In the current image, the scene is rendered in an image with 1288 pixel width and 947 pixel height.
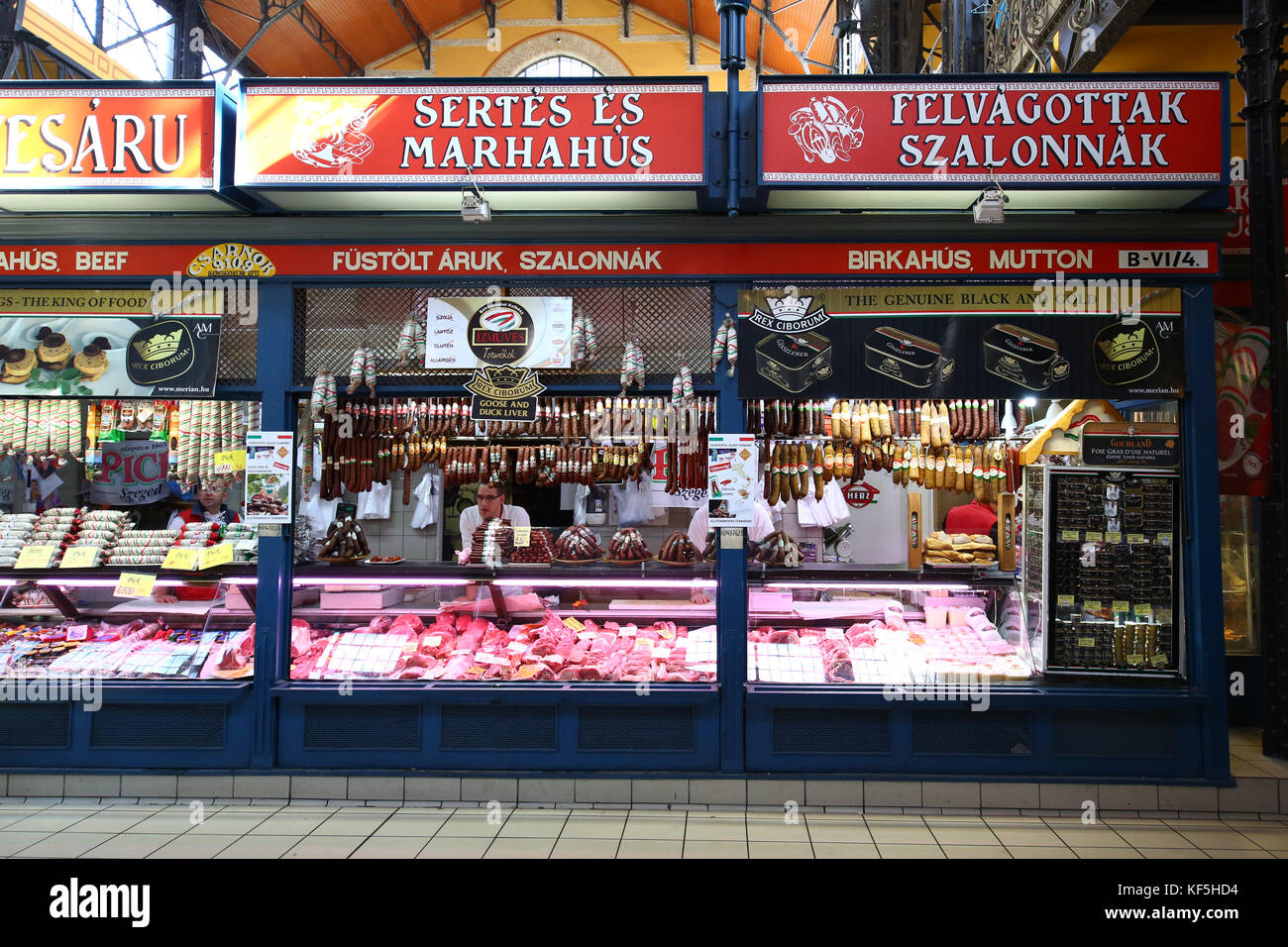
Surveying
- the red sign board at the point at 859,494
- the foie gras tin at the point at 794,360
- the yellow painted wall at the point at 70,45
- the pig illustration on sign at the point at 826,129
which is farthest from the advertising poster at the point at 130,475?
the pig illustration on sign at the point at 826,129

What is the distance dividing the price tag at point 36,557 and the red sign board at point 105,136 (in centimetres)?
218

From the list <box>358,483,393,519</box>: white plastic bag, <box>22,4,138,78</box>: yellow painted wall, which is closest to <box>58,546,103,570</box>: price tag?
<box>358,483,393,519</box>: white plastic bag

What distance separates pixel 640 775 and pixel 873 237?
341 cm

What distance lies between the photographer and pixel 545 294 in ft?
16.4

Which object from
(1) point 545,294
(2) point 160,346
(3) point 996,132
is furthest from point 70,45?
(3) point 996,132

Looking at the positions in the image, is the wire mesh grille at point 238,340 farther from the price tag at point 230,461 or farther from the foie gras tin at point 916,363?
the foie gras tin at point 916,363

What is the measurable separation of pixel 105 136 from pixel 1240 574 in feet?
27.3

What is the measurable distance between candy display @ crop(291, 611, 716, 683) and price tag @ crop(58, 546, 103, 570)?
128cm

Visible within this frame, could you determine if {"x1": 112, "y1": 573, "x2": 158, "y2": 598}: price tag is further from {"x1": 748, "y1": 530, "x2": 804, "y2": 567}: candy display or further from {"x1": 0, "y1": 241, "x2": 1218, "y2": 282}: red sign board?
{"x1": 748, "y1": 530, "x2": 804, "y2": 567}: candy display

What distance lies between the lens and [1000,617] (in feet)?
18.2

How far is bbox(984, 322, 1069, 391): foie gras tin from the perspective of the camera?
4770mm

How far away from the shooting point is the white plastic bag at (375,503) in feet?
36.8

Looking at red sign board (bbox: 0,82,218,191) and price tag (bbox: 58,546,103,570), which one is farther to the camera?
price tag (bbox: 58,546,103,570)

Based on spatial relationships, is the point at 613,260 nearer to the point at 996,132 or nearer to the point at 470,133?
the point at 470,133
